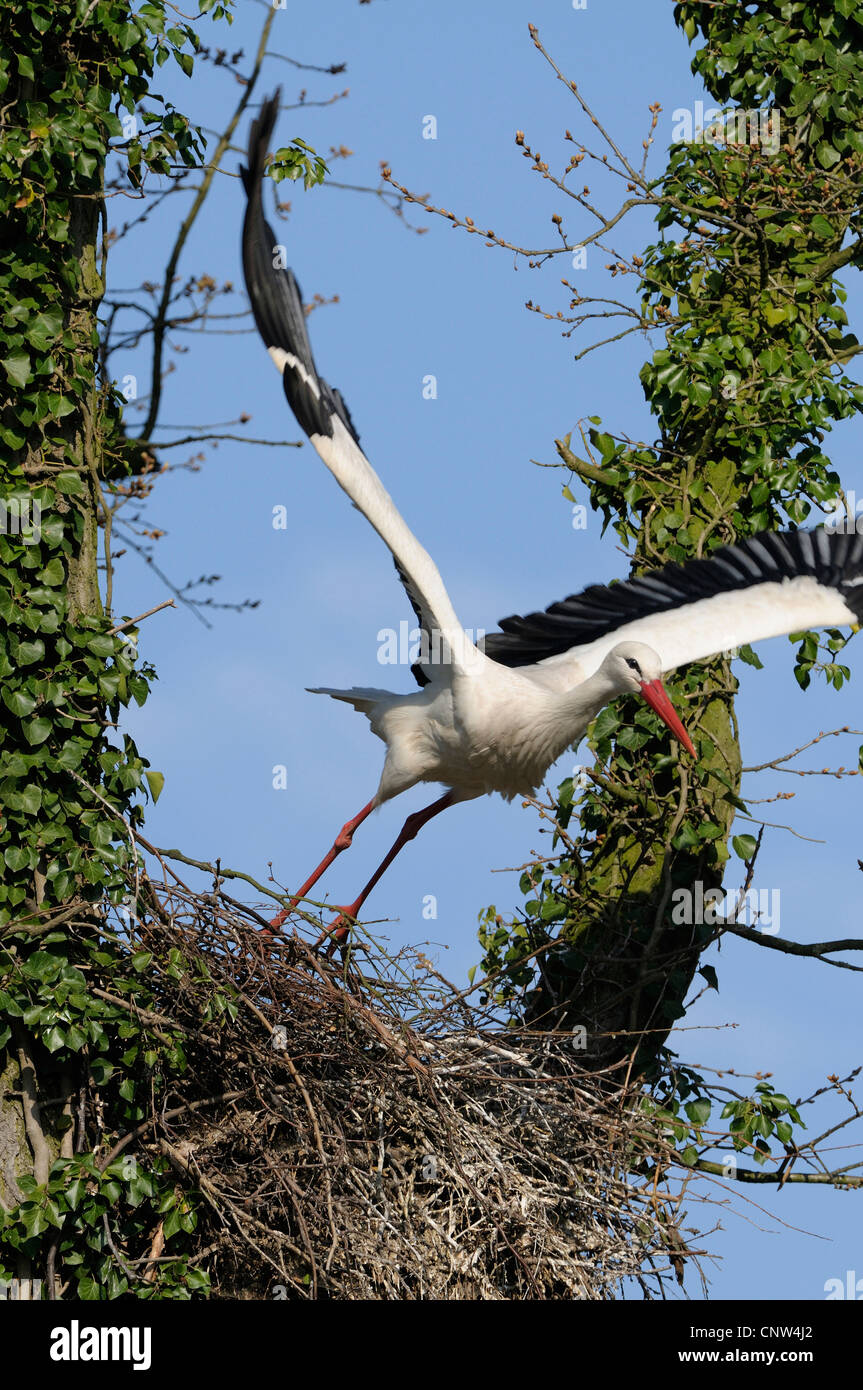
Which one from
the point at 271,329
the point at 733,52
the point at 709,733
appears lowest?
the point at 709,733

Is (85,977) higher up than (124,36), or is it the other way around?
(124,36)

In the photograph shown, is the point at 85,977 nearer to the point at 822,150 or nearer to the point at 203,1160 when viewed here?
the point at 203,1160

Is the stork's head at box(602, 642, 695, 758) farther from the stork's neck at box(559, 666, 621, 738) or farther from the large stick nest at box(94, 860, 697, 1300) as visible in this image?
the large stick nest at box(94, 860, 697, 1300)

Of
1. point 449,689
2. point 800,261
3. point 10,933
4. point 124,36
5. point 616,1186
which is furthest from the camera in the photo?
point 800,261

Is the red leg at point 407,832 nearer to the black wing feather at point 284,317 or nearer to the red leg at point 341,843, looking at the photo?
the red leg at point 341,843

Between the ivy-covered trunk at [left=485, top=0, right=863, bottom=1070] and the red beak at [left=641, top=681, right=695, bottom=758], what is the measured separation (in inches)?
25.0

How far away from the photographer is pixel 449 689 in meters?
7.16

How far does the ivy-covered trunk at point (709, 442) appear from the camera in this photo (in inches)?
291

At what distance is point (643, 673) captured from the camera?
677cm

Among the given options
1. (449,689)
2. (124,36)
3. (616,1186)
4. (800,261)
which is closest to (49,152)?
(124,36)

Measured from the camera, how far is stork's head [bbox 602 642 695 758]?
265 inches

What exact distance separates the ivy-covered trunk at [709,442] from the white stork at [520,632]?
15.5 inches

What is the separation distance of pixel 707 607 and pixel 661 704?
2.13 feet

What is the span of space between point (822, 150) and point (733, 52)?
636mm
